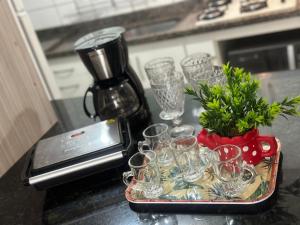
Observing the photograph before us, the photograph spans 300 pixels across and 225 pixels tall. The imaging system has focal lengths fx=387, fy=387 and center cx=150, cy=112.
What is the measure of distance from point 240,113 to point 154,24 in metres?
1.88

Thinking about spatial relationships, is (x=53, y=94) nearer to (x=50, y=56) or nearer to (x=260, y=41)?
(x=50, y=56)

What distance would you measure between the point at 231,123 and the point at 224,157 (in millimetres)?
74

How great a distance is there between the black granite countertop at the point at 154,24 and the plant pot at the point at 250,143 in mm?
1289

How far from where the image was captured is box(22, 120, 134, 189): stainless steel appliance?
0.94 meters

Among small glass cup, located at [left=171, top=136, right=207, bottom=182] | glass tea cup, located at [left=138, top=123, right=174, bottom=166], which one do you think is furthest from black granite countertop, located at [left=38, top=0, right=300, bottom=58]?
small glass cup, located at [left=171, top=136, right=207, bottom=182]

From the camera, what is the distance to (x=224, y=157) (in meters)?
0.82

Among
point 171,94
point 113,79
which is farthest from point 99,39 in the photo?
point 171,94

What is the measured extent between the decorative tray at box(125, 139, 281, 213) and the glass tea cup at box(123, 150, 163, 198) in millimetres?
14

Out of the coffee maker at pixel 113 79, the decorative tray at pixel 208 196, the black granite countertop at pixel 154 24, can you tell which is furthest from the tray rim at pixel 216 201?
the black granite countertop at pixel 154 24

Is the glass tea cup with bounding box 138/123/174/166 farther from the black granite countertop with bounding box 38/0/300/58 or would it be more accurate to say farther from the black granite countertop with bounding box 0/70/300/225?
the black granite countertop with bounding box 38/0/300/58

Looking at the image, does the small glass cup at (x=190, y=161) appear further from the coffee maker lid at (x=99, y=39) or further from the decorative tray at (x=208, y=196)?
the coffee maker lid at (x=99, y=39)

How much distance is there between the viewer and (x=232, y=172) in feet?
2.60

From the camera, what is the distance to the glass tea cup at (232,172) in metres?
0.78

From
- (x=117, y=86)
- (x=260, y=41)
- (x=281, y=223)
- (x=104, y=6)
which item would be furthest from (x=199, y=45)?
(x=281, y=223)
